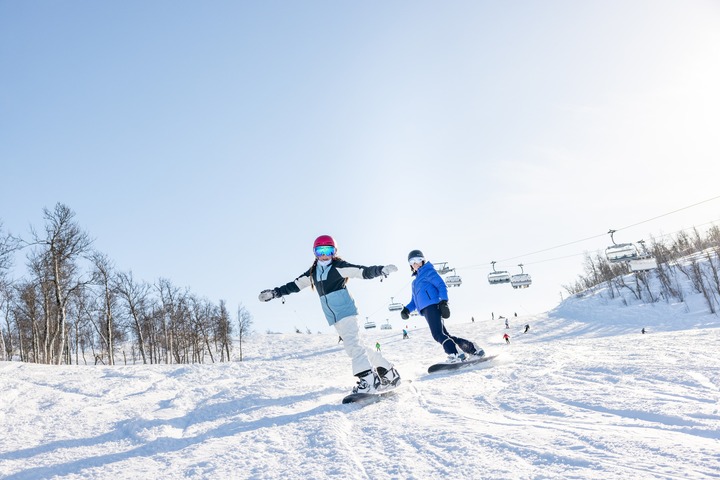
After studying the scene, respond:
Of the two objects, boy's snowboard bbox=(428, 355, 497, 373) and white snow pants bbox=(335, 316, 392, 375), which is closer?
white snow pants bbox=(335, 316, 392, 375)

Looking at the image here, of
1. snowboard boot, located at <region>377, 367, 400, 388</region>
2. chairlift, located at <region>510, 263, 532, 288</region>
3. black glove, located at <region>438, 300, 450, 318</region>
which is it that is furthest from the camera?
chairlift, located at <region>510, 263, 532, 288</region>

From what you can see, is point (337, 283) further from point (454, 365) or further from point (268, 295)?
point (454, 365)

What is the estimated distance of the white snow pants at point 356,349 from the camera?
4.80 metres

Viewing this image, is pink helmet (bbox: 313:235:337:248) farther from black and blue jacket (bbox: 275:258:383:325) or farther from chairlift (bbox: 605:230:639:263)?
chairlift (bbox: 605:230:639:263)

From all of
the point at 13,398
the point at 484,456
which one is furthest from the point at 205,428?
the point at 13,398

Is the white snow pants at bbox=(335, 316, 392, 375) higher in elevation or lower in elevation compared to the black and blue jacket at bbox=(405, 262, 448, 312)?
lower

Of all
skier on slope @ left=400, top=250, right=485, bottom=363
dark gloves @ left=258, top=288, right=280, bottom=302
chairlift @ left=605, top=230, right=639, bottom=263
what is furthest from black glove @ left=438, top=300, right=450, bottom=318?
chairlift @ left=605, top=230, right=639, bottom=263

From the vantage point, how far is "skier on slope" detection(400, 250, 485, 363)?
254 inches

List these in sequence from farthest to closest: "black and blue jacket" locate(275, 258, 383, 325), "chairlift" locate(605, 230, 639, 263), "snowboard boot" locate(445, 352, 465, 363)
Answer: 1. "chairlift" locate(605, 230, 639, 263)
2. "snowboard boot" locate(445, 352, 465, 363)
3. "black and blue jacket" locate(275, 258, 383, 325)

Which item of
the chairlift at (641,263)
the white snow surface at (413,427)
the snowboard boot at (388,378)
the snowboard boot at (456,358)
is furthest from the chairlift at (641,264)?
the snowboard boot at (388,378)

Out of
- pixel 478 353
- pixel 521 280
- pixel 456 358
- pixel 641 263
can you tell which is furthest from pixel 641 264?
pixel 456 358

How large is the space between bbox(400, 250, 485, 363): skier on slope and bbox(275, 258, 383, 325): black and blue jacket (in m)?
1.82

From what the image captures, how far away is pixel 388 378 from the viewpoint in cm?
478

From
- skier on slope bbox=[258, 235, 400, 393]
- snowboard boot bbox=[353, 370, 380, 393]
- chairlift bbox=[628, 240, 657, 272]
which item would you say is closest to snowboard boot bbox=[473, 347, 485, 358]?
skier on slope bbox=[258, 235, 400, 393]
